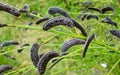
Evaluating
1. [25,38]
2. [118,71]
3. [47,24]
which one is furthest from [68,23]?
[25,38]

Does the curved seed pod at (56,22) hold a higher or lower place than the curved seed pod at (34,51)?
higher

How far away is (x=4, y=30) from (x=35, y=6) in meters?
0.55

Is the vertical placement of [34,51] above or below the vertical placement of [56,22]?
below

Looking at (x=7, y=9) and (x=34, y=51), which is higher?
(x=7, y=9)

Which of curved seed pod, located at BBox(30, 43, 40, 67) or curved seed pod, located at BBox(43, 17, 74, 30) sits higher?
curved seed pod, located at BBox(43, 17, 74, 30)

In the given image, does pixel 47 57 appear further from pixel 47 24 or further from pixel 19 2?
pixel 19 2

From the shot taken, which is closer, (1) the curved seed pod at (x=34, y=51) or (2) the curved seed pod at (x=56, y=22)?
(2) the curved seed pod at (x=56, y=22)

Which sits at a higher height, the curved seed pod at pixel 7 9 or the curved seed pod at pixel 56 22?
the curved seed pod at pixel 7 9

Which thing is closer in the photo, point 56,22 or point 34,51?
point 56,22

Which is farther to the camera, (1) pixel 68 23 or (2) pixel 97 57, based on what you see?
(2) pixel 97 57

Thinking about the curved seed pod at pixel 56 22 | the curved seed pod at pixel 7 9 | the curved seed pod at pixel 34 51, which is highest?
the curved seed pod at pixel 7 9

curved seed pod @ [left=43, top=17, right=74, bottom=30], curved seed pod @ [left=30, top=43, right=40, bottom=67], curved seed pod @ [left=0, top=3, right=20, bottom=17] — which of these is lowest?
curved seed pod @ [left=30, top=43, right=40, bottom=67]

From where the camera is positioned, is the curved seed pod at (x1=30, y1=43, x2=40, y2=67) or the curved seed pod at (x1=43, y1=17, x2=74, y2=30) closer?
the curved seed pod at (x1=43, y1=17, x2=74, y2=30)

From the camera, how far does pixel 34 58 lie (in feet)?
3.82
